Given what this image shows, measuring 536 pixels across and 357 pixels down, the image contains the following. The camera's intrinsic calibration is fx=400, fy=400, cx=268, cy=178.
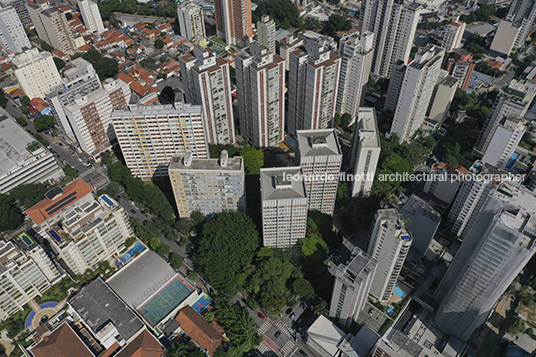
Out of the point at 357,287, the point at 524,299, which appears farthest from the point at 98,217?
the point at 524,299

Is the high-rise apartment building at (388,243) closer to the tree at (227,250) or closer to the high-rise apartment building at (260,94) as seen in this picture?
the tree at (227,250)

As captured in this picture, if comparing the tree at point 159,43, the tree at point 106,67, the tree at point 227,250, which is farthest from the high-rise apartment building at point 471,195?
the tree at point 159,43

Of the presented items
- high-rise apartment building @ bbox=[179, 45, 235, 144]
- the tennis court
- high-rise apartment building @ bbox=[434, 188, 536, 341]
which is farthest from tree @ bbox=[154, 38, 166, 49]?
high-rise apartment building @ bbox=[434, 188, 536, 341]

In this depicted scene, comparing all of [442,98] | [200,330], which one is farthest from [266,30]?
[200,330]

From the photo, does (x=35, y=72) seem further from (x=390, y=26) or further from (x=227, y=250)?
(x=390, y=26)

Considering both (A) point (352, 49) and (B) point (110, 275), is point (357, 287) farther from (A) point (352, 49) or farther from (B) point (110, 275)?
(A) point (352, 49)

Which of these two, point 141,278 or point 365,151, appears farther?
point 365,151
